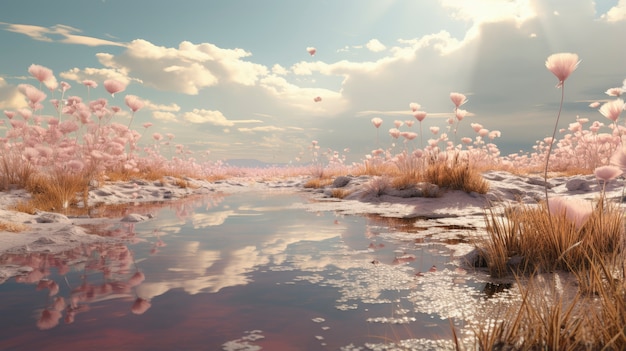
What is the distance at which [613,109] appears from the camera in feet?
12.5

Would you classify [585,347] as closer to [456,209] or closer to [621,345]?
[621,345]

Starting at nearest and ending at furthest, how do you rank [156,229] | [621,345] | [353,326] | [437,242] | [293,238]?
[621,345], [353,326], [437,242], [293,238], [156,229]

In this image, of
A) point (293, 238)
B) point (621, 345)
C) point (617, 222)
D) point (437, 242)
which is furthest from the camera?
point (293, 238)

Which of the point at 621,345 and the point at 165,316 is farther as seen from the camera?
the point at 165,316

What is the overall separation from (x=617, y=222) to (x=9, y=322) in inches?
155

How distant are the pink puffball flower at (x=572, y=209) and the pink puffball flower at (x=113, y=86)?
740 centimetres

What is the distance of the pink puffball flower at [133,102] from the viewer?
29.1ft

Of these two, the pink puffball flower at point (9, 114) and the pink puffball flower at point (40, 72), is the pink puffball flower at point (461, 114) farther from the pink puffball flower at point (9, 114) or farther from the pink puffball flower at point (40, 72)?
the pink puffball flower at point (9, 114)

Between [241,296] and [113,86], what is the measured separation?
6.79m

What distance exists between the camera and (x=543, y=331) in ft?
5.40

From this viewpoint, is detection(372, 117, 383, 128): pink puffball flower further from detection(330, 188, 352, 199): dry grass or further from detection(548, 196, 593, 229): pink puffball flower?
detection(548, 196, 593, 229): pink puffball flower

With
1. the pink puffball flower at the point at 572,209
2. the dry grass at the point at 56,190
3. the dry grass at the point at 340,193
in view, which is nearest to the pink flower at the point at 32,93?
the dry grass at the point at 56,190

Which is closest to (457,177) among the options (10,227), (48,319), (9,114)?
(10,227)

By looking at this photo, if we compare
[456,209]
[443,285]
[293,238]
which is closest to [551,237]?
[443,285]
